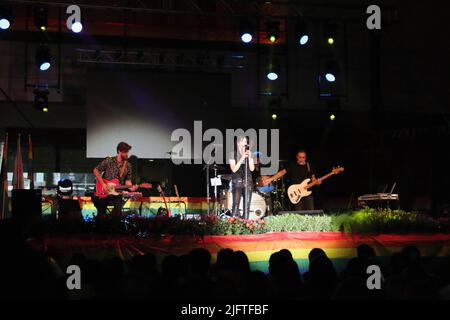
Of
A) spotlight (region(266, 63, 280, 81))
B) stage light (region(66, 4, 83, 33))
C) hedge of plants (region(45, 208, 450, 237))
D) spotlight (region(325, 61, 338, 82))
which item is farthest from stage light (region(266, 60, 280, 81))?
hedge of plants (region(45, 208, 450, 237))

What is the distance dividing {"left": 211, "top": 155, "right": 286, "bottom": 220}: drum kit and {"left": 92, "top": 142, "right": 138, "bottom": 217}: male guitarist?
1.87m

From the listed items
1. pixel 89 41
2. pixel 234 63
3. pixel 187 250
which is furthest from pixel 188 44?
pixel 187 250

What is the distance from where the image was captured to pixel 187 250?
24.0 ft

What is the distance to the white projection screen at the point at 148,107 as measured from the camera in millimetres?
14336

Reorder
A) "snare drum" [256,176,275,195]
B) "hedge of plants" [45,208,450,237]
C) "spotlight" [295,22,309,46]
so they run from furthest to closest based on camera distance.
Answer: "spotlight" [295,22,309,46], "snare drum" [256,176,275,195], "hedge of plants" [45,208,450,237]

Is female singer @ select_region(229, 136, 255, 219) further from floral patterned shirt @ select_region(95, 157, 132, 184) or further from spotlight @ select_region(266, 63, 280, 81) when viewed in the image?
spotlight @ select_region(266, 63, 280, 81)

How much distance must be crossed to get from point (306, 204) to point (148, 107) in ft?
17.8

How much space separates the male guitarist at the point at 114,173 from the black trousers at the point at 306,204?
3293mm

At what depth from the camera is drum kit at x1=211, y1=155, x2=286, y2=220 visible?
10.9 m

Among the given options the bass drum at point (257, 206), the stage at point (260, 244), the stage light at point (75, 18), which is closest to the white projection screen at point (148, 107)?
the stage light at point (75, 18)

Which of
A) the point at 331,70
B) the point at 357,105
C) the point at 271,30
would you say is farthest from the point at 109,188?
the point at 357,105

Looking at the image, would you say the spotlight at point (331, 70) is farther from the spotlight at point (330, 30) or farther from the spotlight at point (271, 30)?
the spotlight at point (271, 30)

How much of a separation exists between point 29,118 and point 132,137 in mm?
3318

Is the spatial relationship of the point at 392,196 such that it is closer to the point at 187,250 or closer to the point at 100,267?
the point at 187,250
